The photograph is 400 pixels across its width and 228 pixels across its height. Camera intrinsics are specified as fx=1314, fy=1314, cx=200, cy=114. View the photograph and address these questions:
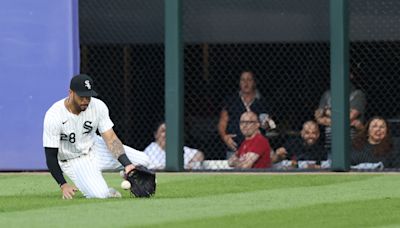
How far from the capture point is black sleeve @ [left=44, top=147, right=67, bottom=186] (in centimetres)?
1229

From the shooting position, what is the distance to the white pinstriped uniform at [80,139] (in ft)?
41.0

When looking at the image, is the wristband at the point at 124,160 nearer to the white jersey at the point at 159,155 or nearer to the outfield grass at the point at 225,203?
the outfield grass at the point at 225,203

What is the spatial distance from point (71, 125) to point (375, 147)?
17.0 ft

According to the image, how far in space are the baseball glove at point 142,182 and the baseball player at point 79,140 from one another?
111 millimetres

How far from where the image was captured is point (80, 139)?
1281 cm

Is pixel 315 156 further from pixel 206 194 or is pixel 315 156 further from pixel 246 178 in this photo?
pixel 206 194

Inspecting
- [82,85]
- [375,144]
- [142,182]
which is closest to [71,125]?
[82,85]

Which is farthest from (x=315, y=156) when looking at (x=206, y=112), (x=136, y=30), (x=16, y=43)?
(x=16, y=43)

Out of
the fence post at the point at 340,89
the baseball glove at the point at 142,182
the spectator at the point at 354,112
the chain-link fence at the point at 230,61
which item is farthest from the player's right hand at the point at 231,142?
the baseball glove at the point at 142,182

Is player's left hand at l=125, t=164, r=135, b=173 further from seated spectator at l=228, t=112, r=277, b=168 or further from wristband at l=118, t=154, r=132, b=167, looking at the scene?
seated spectator at l=228, t=112, r=277, b=168

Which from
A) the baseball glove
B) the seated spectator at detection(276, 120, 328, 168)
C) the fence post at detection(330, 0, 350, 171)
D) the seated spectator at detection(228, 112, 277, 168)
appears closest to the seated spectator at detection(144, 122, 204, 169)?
the seated spectator at detection(228, 112, 277, 168)

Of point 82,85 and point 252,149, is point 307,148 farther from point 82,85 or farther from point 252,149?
point 82,85

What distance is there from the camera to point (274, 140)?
17000 mm

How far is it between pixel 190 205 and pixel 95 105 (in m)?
1.61
